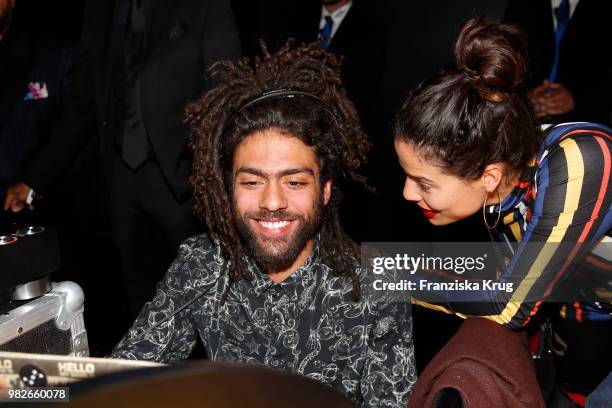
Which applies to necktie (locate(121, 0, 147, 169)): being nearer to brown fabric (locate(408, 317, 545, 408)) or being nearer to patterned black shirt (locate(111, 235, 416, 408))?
patterned black shirt (locate(111, 235, 416, 408))

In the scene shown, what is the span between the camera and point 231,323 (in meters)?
1.66

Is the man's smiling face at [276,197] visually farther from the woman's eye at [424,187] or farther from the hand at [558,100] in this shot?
the hand at [558,100]

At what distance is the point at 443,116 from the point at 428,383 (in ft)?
2.27

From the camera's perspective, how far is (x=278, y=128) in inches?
65.6

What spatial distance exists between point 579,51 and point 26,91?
236 centimetres

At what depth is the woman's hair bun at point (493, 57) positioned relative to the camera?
152 centimetres

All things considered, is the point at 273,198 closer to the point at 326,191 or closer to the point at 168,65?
the point at 326,191

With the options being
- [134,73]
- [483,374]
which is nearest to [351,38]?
[134,73]

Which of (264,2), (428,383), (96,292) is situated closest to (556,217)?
(428,383)

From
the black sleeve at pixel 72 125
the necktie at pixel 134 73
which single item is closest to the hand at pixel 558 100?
the necktie at pixel 134 73

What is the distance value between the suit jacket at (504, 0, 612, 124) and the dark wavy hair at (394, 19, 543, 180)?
1.19m

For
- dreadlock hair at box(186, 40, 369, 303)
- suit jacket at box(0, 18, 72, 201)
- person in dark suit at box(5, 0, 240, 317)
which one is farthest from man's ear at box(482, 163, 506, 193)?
suit jacket at box(0, 18, 72, 201)

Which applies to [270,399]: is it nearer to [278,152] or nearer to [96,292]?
[278,152]

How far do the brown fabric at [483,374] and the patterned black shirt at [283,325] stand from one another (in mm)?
384
